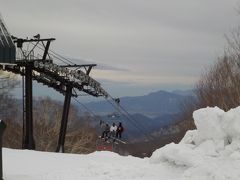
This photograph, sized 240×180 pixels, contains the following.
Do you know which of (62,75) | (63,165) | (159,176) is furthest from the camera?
(62,75)

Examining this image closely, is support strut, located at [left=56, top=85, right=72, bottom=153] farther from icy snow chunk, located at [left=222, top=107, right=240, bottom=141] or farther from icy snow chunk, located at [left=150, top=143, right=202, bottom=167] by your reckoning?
icy snow chunk, located at [left=222, top=107, right=240, bottom=141]

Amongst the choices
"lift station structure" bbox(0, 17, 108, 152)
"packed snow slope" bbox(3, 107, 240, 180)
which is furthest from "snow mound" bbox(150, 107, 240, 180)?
"lift station structure" bbox(0, 17, 108, 152)

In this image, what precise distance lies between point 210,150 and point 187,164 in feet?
2.63

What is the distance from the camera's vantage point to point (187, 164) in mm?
11508

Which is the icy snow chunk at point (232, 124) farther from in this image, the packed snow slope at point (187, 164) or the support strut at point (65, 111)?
the support strut at point (65, 111)

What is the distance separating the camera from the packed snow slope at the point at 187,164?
11008 millimetres

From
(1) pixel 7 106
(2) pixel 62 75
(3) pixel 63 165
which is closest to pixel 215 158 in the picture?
(3) pixel 63 165

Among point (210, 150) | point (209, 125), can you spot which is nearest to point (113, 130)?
point (209, 125)

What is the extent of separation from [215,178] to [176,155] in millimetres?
1607

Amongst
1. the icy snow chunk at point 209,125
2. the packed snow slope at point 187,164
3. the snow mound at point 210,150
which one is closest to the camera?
the snow mound at point 210,150

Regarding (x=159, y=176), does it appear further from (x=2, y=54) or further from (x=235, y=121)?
(x=2, y=54)

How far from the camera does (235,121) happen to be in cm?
1223

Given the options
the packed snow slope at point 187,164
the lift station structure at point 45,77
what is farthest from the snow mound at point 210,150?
the lift station structure at point 45,77

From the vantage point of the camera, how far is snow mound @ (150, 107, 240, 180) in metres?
10.8
